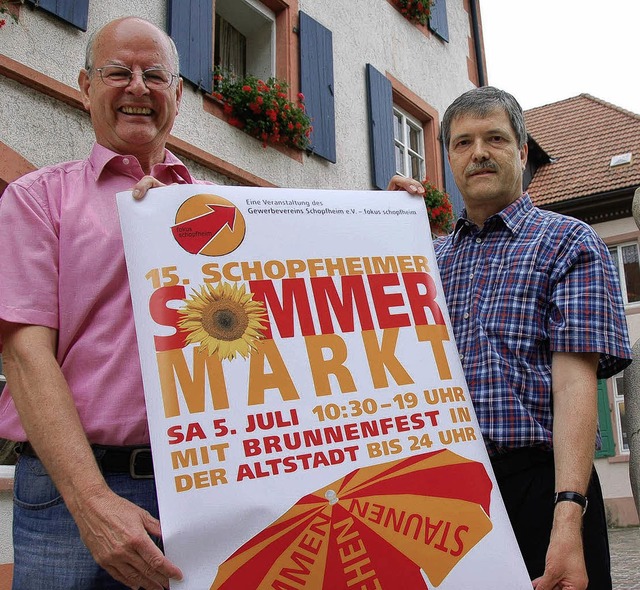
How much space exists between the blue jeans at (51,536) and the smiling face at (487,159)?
3.47 feet

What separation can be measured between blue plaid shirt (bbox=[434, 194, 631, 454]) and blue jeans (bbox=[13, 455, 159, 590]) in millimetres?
780

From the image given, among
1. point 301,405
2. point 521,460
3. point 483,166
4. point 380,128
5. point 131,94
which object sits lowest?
point 521,460

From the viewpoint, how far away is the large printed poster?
1.35 m

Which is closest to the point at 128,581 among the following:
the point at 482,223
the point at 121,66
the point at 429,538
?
the point at 429,538

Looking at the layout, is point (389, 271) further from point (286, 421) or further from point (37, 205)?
point (37, 205)

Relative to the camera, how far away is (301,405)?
146 centimetres

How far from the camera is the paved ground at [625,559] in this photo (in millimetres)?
6258

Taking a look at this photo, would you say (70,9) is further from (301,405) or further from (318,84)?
(301,405)

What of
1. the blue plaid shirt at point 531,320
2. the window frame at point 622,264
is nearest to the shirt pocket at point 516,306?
the blue plaid shirt at point 531,320

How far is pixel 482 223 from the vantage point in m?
2.02

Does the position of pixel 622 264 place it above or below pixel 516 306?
above

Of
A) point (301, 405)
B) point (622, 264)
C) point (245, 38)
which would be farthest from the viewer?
point (622, 264)

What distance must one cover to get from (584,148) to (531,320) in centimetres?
1595

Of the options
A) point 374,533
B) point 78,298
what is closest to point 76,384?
point 78,298
